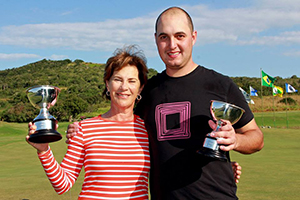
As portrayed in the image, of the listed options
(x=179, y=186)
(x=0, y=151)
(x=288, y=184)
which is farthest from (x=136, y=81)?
(x=0, y=151)

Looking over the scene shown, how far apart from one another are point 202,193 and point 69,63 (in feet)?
333

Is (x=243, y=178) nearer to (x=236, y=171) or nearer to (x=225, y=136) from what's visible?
(x=236, y=171)

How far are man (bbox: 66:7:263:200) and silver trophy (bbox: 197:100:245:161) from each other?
0.10 metres

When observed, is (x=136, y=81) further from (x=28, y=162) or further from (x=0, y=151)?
(x=0, y=151)

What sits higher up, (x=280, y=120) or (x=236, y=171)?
(x=280, y=120)

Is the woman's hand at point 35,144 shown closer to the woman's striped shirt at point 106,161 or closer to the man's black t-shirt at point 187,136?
the woman's striped shirt at point 106,161

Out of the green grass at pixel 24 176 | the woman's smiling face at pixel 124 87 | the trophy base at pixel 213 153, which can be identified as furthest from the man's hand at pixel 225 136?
the green grass at pixel 24 176

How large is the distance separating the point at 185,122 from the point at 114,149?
0.59 meters

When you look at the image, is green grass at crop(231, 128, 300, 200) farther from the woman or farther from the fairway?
the woman

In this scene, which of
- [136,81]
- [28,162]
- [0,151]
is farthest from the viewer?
[0,151]

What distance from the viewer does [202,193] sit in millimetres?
2676

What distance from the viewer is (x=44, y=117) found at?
2.79 meters

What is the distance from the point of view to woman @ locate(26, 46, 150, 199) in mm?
2736

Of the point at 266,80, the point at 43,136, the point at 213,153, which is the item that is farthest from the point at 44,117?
the point at 266,80
